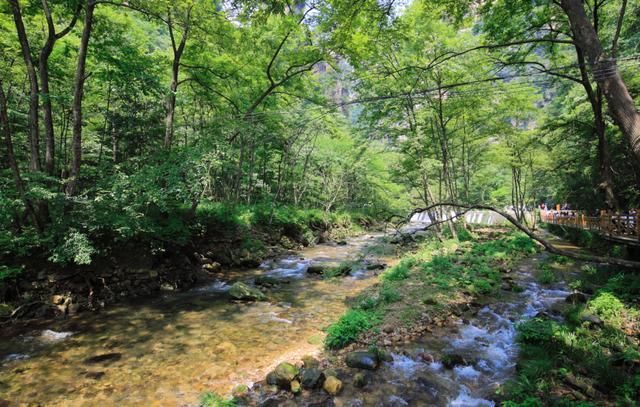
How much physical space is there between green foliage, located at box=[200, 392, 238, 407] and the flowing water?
0.96ft

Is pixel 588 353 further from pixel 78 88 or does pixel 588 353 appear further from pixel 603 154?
pixel 78 88

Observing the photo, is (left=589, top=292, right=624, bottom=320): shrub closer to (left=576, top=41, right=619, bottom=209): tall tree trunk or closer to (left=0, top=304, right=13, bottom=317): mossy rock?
(left=576, top=41, right=619, bottom=209): tall tree trunk

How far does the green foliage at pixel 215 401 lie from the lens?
4.62 metres

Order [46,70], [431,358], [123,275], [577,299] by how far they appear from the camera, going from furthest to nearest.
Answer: [123,275], [46,70], [577,299], [431,358]

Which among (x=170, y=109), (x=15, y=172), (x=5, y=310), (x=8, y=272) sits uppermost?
(x=170, y=109)


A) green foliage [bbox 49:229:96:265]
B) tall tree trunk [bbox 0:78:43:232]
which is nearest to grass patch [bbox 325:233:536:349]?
green foliage [bbox 49:229:96:265]

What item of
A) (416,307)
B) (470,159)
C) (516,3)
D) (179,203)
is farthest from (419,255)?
(470,159)

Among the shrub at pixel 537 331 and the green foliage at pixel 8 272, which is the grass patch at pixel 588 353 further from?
the green foliage at pixel 8 272

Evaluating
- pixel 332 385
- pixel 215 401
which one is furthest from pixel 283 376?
pixel 215 401

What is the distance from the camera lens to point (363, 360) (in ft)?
18.3

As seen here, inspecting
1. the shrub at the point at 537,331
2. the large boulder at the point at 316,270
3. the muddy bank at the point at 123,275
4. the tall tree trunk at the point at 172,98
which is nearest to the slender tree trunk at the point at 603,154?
the shrub at the point at 537,331

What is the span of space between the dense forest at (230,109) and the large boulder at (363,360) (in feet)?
3.51

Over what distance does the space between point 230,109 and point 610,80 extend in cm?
1505

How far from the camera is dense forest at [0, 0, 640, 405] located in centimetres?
784
